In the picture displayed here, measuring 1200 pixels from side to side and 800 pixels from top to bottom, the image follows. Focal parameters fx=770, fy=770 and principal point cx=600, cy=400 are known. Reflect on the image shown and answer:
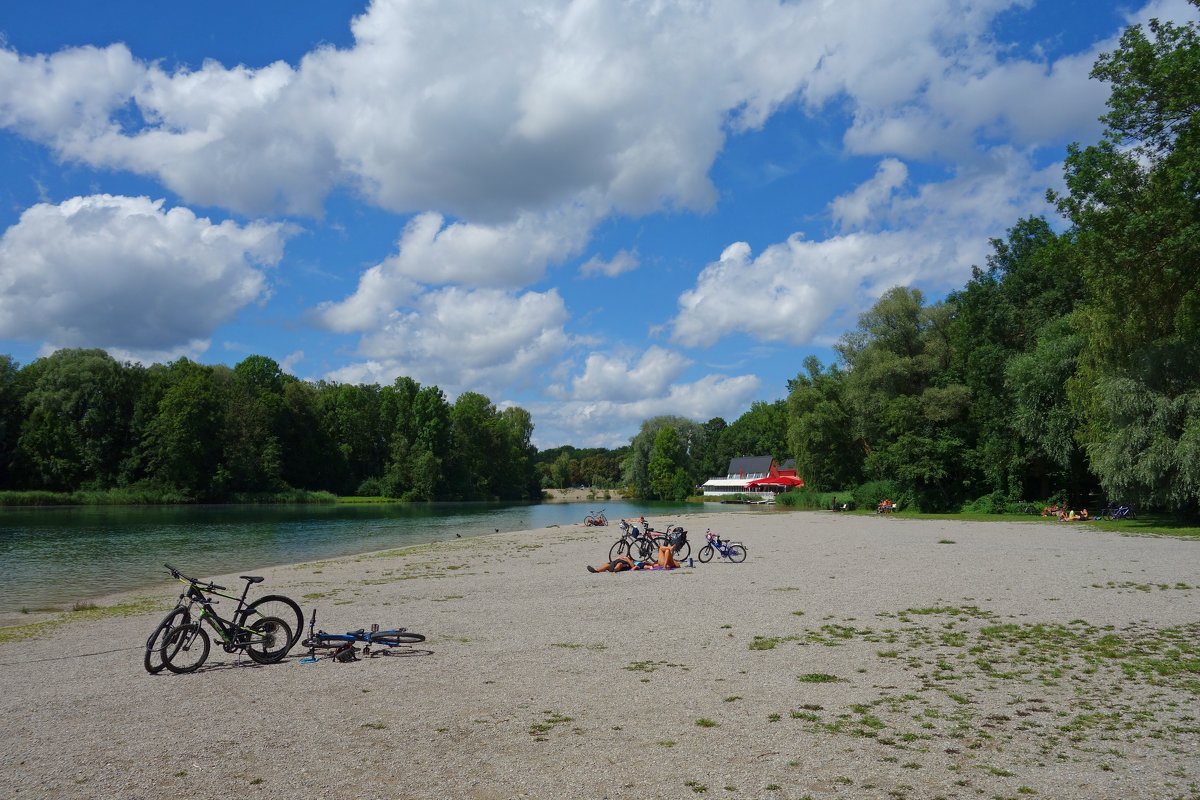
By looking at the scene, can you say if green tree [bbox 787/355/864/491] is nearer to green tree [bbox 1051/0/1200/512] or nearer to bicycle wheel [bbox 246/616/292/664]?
green tree [bbox 1051/0/1200/512]

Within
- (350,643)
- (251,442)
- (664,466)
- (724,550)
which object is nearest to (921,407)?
(724,550)

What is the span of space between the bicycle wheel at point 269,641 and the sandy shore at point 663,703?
21cm

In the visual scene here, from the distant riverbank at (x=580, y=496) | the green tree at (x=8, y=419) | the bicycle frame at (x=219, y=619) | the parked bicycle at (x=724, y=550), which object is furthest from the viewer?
the distant riverbank at (x=580, y=496)

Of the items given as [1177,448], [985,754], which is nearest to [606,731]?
[985,754]

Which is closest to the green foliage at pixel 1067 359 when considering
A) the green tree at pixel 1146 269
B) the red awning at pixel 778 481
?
the green tree at pixel 1146 269

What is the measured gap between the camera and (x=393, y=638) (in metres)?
11.0

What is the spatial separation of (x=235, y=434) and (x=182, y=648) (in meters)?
90.3

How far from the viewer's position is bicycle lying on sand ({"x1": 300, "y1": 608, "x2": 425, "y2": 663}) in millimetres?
10461

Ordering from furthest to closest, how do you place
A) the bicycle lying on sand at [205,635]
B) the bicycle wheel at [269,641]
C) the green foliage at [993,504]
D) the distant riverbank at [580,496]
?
the distant riverbank at [580,496] → the green foliage at [993,504] → the bicycle wheel at [269,641] → the bicycle lying on sand at [205,635]

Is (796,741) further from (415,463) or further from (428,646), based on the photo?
(415,463)

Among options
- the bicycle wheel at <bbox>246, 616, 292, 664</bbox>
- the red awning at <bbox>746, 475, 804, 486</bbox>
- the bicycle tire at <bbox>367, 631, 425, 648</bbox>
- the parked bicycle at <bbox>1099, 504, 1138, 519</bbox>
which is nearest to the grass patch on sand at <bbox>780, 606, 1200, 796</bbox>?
the bicycle tire at <bbox>367, 631, 425, 648</bbox>

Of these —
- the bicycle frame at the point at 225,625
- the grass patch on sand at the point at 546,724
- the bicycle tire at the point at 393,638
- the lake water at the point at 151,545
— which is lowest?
the lake water at the point at 151,545

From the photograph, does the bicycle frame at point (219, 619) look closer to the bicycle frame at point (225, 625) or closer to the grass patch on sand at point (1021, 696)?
the bicycle frame at point (225, 625)

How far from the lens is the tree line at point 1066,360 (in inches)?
964
